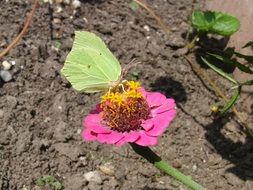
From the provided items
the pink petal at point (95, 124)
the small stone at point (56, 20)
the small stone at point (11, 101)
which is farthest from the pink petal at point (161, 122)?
the small stone at point (56, 20)

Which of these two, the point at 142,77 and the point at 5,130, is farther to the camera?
the point at 142,77

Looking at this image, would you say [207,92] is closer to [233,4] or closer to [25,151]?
[233,4]

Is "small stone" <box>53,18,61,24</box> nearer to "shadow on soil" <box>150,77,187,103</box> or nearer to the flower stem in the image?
"shadow on soil" <box>150,77,187,103</box>

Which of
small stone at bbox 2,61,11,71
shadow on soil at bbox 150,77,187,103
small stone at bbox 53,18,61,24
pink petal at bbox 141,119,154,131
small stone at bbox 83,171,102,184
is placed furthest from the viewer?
small stone at bbox 53,18,61,24

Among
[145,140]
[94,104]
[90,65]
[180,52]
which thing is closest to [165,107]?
[145,140]

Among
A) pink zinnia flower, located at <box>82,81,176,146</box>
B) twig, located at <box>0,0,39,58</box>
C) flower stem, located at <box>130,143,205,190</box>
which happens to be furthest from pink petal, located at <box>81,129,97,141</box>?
twig, located at <box>0,0,39,58</box>

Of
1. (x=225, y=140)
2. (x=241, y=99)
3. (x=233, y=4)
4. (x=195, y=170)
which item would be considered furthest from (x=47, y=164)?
(x=233, y=4)

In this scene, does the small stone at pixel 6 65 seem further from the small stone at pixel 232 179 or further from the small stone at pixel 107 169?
the small stone at pixel 232 179
